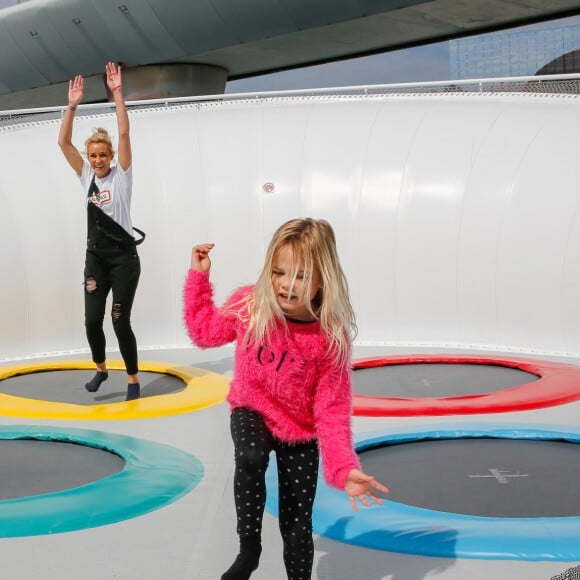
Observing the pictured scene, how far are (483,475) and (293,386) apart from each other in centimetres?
119

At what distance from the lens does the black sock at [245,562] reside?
1.70 meters

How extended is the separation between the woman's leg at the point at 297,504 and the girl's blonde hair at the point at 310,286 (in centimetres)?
22

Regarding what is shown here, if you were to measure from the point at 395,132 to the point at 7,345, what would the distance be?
127 inches

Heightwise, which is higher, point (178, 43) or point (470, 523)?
point (178, 43)

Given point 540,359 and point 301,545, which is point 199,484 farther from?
point 540,359

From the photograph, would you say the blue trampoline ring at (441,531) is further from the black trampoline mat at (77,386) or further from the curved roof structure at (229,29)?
the curved roof structure at (229,29)

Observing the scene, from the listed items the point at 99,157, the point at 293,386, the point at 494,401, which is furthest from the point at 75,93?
the point at 293,386

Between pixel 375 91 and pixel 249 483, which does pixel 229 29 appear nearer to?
pixel 375 91

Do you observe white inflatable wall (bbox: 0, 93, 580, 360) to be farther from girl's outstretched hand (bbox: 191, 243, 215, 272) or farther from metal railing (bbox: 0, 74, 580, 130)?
girl's outstretched hand (bbox: 191, 243, 215, 272)

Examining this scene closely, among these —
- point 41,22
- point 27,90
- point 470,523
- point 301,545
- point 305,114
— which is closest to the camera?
point 301,545

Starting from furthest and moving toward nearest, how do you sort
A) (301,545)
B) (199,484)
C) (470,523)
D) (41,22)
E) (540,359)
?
(41,22) → (540,359) → (199,484) → (470,523) → (301,545)

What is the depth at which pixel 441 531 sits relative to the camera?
209 centimetres

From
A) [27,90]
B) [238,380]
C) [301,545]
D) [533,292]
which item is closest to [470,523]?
[301,545]

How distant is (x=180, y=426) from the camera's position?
11.5 feet
